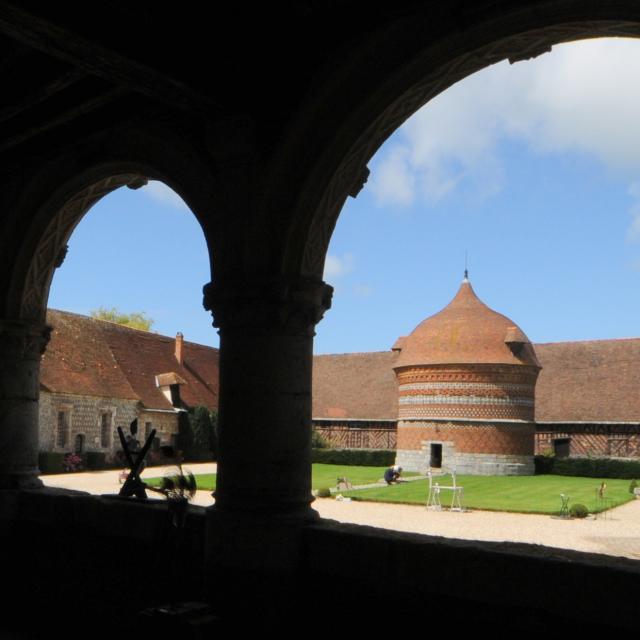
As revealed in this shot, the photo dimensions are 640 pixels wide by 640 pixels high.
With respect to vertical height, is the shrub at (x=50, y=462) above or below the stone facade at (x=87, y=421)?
below

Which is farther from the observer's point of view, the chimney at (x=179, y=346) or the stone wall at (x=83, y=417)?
the chimney at (x=179, y=346)

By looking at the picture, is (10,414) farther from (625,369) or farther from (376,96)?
(625,369)

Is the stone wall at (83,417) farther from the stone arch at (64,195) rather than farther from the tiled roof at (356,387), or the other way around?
the stone arch at (64,195)

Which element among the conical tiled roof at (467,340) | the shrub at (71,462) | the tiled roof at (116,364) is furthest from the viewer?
the conical tiled roof at (467,340)

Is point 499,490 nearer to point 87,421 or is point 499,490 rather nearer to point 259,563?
point 87,421

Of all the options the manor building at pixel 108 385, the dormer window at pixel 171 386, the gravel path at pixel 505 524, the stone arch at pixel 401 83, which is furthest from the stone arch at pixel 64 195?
the dormer window at pixel 171 386

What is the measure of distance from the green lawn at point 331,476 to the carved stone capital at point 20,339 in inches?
635

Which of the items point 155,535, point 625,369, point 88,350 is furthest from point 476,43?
point 625,369

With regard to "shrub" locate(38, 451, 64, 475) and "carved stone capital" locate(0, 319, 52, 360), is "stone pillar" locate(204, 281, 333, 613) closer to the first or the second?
"carved stone capital" locate(0, 319, 52, 360)

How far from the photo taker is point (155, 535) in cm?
526

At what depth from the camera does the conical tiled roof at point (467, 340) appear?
33.6 metres

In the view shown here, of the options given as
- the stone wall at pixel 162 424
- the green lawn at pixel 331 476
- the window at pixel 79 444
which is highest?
the stone wall at pixel 162 424

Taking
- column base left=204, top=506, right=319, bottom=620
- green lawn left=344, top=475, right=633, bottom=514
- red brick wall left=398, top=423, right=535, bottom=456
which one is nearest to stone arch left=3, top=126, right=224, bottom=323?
column base left=204, top=506, right=319, bottom=620

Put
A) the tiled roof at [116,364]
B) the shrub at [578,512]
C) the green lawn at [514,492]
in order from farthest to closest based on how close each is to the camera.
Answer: the tiled roof at [116,364] < the green lawn at [514,492] < the shrub at [578,512]
